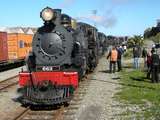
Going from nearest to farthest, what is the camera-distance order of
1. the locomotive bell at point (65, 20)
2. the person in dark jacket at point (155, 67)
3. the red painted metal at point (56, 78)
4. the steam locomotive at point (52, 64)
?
the steam locomotive at point (52, 64) → the red painted metal at point (56, 78) → the locomotive bell at point (65, 20) → the person in dark jacket at point (155, 67)

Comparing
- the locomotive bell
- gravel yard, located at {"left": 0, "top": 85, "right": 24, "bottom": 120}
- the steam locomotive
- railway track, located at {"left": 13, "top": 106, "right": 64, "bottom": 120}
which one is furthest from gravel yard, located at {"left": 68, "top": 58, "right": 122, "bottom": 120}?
the locomotive bell

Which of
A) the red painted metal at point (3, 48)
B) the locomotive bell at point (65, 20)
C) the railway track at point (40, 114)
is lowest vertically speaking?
the railway track at point (40, 114)

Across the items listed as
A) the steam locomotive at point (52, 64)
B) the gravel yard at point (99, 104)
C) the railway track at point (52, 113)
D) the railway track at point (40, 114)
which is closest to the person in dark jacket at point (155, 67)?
the gravel yard at point (99, 104)

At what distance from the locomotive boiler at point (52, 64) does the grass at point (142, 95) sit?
213 centimetres

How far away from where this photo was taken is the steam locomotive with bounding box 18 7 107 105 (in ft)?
46.8

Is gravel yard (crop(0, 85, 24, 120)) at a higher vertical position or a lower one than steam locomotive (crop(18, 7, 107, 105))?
lower

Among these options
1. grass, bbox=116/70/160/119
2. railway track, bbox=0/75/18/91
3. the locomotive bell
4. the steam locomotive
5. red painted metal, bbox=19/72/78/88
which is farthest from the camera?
railway track, bbox=0/75/18/91

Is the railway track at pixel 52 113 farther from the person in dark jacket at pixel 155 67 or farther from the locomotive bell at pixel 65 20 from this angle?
the person in dark jacket at pixel 155 67

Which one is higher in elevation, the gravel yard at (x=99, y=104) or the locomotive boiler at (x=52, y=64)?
the locomotive boiler at (x=52, y=64)

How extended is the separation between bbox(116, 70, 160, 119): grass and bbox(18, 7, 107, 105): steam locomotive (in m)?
2.12

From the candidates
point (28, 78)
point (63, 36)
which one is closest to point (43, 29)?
point (63, 36)

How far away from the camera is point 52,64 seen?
1502 centimetres

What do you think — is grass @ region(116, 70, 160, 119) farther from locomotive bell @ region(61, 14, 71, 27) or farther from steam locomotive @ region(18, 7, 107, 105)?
locomotive bell @ region(61, 14, 71, 27)

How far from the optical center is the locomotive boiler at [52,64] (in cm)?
1427
